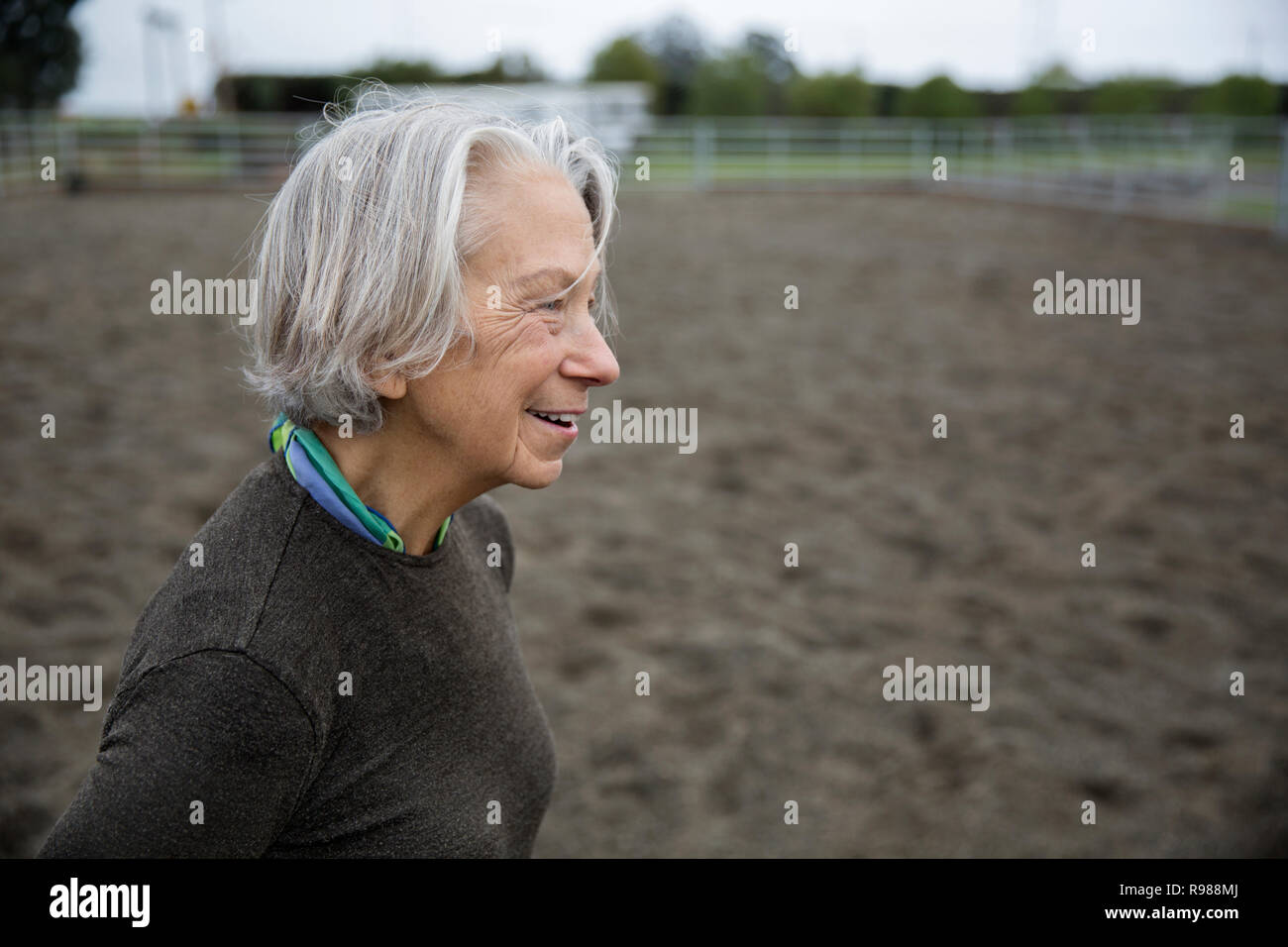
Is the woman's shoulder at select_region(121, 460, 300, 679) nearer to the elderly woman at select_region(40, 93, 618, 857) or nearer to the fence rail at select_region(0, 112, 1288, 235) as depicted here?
the elderly woman at select_region(40, 93, 618, 857)

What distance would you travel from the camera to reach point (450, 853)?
3.58 ft

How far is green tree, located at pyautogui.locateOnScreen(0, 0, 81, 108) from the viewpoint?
80.1 feet

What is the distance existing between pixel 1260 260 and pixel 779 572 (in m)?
8.76

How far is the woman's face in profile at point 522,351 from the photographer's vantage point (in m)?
1.06

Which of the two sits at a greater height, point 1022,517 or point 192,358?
point 192,358

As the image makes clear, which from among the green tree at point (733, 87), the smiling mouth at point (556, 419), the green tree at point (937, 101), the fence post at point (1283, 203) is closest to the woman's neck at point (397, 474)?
the smiling mouth at point (556, 419)

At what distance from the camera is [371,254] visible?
39.1 inches

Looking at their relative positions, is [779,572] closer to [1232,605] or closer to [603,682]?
[603,682]

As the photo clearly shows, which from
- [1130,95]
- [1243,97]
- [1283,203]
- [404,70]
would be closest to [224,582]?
[1283,203]

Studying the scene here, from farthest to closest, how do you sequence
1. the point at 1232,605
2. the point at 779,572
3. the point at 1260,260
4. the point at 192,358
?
the point at 1260,260
the point at 192,358
the point at 779,572
the point at 1232,605

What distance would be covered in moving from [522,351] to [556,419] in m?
0.11

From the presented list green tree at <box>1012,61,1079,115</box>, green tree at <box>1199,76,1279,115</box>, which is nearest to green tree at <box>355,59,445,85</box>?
green tree at <box>1012,61,1079,115</box>

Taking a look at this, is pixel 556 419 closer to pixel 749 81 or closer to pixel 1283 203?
pixel 1283 203
